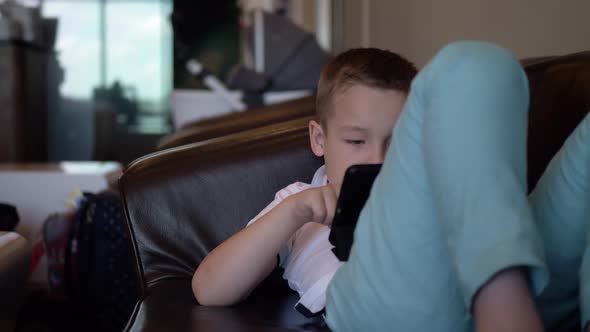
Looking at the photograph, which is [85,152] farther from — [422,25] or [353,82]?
[353,82]

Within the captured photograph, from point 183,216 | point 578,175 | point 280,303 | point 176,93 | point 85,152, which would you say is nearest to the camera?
point 578,175

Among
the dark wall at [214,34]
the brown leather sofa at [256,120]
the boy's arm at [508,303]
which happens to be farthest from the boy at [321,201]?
the dark wall at [214,34]

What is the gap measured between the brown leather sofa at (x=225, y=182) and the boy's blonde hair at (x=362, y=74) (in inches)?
6.1

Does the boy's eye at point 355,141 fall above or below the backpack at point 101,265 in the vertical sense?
above

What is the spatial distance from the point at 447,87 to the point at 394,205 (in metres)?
0.14

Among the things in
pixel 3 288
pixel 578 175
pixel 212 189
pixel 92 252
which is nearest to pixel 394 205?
pixel 578 175

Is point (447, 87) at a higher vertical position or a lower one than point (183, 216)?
higher

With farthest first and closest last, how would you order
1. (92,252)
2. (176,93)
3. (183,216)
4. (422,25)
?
(176,93)
(422,25)
(92,252)
(183,216)

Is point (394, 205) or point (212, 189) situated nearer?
point (394, 205)

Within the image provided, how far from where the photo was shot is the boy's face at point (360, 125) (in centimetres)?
105

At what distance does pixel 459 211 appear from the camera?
0.60 meters

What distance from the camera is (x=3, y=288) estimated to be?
3.74ft

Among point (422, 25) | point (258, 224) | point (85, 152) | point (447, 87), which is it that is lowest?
point (85, 152)

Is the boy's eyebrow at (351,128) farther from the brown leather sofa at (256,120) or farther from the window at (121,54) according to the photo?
the window at (121,54)
